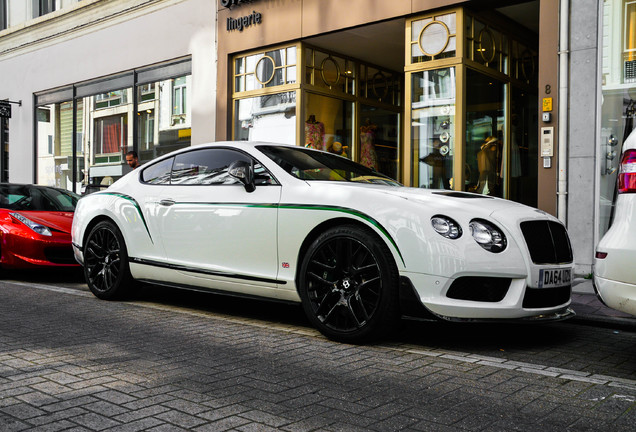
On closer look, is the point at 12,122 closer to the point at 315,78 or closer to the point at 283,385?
the point at 315,78

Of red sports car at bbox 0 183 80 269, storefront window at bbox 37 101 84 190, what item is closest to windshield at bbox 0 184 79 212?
red sports car at bbox 0 183 80 269

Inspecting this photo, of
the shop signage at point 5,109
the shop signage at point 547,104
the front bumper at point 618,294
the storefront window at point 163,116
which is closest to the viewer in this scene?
the front bumper at point 618,294

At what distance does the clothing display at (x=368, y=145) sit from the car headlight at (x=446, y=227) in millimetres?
9598

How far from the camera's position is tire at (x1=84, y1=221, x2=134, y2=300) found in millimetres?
6469

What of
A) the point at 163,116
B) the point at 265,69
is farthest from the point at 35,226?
the point at 163,116

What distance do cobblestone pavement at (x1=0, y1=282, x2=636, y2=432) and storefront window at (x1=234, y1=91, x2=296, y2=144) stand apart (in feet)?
24.3

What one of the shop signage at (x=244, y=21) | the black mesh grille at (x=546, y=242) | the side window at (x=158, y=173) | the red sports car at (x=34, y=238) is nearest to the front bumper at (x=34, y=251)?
the red sports car at (x=34, y=238)

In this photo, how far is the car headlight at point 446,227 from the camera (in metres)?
4.35

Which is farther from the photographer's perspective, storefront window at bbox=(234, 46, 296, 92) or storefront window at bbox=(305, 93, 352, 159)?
storefront window at bbox=(305, 93, 352, 159)

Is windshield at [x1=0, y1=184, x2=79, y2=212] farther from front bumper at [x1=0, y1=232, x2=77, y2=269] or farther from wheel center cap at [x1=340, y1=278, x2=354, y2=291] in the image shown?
wheel center cap at [x1=340, y1=278, x2=354, y2=291]

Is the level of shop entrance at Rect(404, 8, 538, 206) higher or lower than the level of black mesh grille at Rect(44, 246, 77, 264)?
higher

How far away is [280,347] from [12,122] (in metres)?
18.9

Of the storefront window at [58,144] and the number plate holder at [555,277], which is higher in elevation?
the storefront window at [58,144]

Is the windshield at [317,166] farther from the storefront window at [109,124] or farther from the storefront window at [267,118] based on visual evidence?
the storefront window at [109,124]
